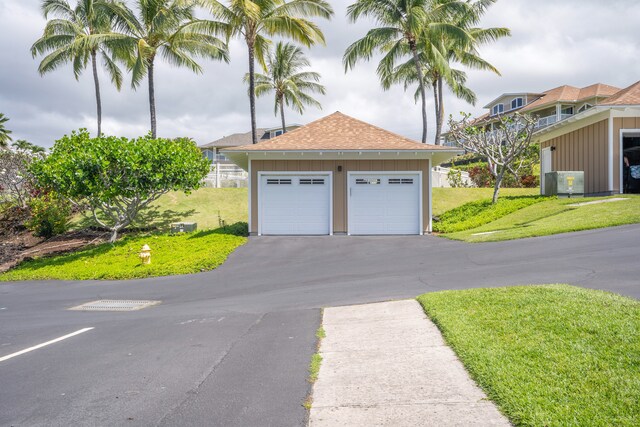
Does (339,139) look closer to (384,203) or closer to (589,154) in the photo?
(384,203)

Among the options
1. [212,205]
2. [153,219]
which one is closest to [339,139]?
[212,205]

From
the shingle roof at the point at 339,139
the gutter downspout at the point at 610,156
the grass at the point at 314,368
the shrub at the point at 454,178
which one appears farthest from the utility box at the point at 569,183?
the grass at the point at 314,368

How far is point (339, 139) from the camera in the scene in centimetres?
1884

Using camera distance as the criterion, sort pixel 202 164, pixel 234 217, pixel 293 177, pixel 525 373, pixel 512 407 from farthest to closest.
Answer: pixel 234 217
pixel 202 164
pixel 293 177
pixel 525 373
pixel 512 407

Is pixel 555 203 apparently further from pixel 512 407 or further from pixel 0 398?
pixel 0 398

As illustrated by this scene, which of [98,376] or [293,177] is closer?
[98,376]

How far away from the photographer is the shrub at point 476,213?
18.6 meters

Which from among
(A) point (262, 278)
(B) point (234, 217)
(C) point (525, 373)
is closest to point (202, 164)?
(B) point (234, 217)

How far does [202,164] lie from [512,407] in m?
17.2

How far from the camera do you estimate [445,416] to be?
12.8ft

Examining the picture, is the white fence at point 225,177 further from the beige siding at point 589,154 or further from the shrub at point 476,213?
the beige siding at point 589,154

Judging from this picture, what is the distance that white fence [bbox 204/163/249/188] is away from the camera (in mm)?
27000

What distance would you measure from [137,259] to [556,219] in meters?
13.4

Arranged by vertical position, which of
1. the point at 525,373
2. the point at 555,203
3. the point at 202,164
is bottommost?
the point at 525,373
